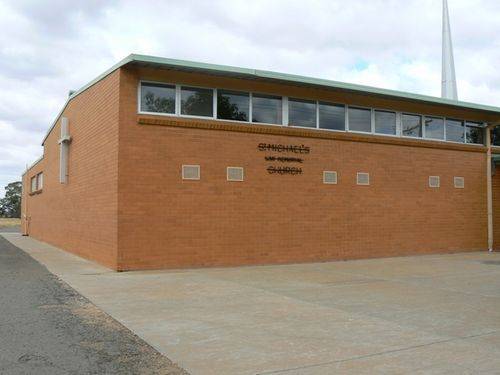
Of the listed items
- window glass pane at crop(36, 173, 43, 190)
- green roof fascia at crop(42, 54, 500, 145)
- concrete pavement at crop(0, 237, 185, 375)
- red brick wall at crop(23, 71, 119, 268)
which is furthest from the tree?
concrete pavement at crop(0, 237, 185, 375)

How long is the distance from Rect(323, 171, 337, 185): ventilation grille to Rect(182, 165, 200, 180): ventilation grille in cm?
428

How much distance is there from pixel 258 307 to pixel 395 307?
2.26 m

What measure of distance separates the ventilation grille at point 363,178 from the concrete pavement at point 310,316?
4.08m

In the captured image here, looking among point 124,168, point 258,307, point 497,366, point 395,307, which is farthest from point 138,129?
point 497,366

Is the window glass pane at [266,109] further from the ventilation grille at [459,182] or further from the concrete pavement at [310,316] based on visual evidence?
the ventilation grille at [459,182]

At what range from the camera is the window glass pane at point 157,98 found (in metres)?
14.7

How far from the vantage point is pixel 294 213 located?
16.4 metres

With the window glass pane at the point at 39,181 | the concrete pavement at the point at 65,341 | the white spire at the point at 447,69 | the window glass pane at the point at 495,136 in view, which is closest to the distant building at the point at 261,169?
the window glass pane at the point at 495,136

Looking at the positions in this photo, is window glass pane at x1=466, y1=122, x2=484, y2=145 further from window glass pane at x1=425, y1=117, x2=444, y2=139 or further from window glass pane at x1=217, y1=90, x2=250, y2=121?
window glass pane at x1=217, y1=90, x2=250, y2=121

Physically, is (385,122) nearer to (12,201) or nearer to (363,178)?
(363,178)

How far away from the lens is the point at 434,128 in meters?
19.9

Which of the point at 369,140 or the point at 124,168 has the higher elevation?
the point at 369,140

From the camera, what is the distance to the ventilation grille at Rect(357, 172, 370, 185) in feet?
58.3

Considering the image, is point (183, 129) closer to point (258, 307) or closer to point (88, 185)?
point (88, 185)
